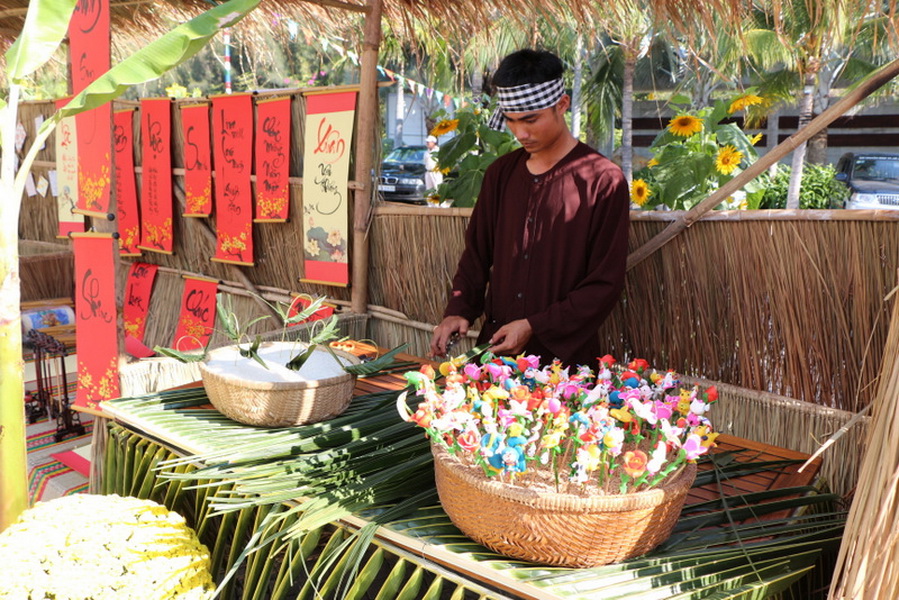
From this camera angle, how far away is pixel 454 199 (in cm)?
344

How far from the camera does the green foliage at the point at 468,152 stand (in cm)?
339

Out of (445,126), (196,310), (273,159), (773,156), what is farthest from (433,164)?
(773,156)

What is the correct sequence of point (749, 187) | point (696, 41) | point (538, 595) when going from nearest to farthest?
point (538, 595)
point (696, 41)
point (749, 187)

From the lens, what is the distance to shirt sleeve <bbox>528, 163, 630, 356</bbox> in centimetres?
215

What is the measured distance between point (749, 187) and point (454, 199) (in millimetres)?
1242

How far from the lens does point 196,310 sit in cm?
451

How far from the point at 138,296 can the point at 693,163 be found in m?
3.47

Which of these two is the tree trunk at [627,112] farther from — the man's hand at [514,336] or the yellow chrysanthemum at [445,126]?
the man's hand at [514,336]

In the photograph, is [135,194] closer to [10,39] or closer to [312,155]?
[10,39]

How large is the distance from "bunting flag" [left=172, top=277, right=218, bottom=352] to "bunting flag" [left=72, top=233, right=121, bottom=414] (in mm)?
1641

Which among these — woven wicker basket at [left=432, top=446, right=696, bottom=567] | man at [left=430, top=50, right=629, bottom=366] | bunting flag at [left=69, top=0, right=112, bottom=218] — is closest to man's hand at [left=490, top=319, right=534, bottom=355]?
man at [left=430, top=50, right=629, bottom=366]

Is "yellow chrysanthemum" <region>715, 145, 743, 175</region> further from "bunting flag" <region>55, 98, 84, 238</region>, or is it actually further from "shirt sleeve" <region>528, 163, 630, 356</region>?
"bunting flag" <region>55, 98, 84, 238</region>

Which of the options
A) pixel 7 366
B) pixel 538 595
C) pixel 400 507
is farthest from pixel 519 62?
pixel 7 366

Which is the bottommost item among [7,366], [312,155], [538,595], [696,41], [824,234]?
[538,595]
